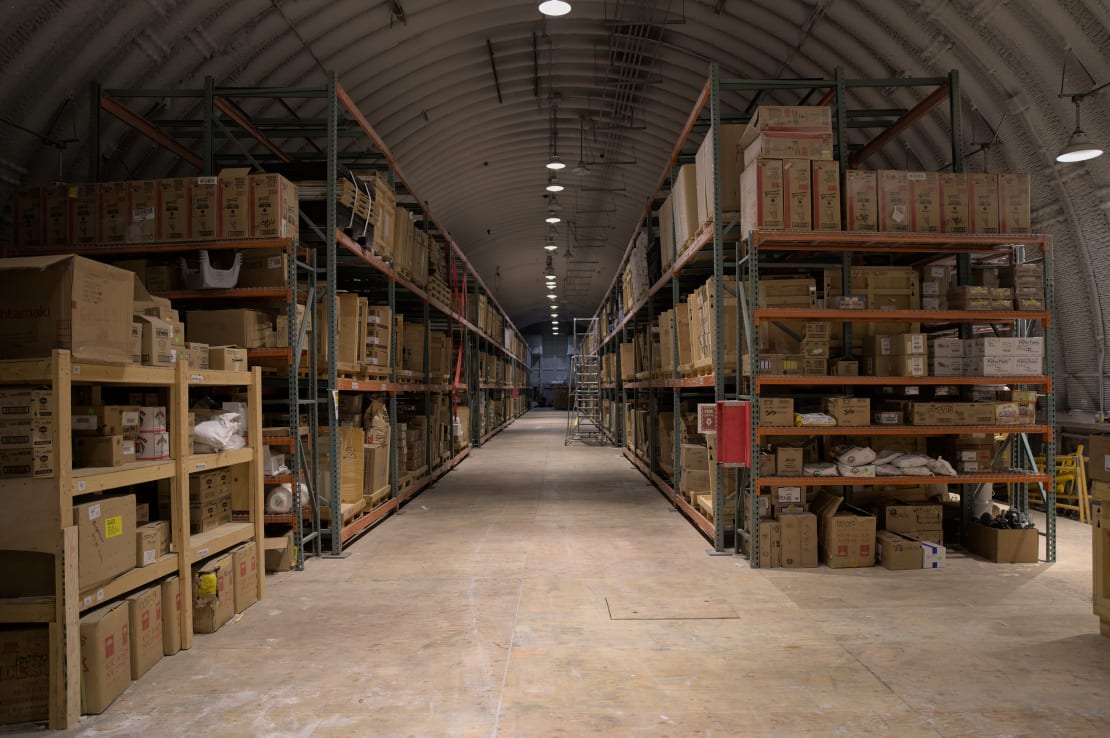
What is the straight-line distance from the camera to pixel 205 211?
6.02m

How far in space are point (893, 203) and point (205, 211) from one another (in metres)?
5.87

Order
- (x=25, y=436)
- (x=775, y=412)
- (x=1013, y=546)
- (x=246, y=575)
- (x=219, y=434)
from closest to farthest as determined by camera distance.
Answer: (x=25, y=436), (x=219, y=434), (x=246, y=575), (x=775, y=412), (x=1013, y=546)

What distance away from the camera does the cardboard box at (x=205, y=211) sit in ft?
19.7

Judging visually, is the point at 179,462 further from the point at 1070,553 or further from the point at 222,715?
the point at 1070,553

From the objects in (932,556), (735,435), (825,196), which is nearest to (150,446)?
(735,435)

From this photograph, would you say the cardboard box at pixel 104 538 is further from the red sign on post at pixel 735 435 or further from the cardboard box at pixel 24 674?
the red sign on post at pixel 735 435

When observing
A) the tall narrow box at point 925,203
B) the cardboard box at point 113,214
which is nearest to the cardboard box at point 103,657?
the cardboard box at point 113,214

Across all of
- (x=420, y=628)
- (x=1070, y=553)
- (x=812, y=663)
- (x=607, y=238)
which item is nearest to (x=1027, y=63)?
(x=1070, y=553)

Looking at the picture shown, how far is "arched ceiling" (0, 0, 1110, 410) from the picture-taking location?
681cm

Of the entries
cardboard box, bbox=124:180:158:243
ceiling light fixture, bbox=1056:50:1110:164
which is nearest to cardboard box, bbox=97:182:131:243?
cardboard box, bbox=124:180:158:243

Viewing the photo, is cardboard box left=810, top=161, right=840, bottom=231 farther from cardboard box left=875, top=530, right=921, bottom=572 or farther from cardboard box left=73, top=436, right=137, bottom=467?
cardboard box left=73, top=436, right=137, bottom=467

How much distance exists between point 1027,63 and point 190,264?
28.4ft

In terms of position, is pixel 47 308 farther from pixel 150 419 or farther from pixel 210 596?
pixel 210 596

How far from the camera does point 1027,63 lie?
757cm
